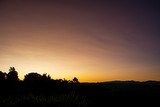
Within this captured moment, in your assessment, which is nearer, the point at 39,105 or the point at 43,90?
the point at 39,105

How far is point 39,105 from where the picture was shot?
55.9ft

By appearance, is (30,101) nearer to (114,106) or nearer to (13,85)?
(114,106)

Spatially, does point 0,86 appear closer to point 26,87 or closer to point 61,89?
point 26,87

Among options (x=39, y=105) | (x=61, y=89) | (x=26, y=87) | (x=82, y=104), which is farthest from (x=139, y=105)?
(x=26, y=87)

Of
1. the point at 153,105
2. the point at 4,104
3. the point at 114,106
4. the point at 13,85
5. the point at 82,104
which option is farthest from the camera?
the point at 13,85

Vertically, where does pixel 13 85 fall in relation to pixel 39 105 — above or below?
above

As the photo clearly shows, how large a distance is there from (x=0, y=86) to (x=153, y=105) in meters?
20.1

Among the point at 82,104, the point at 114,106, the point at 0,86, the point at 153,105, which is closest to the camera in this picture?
the point at 82,104

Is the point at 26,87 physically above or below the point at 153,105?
above

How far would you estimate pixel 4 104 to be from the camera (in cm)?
1672

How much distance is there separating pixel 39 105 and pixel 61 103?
1.73 m

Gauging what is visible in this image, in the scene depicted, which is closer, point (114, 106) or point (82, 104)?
point (82, 104)

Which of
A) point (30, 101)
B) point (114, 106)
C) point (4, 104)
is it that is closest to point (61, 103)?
point (30, 101)

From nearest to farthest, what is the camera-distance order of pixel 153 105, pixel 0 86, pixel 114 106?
1. pixel 114 106
2. pixel 153 105
3. pixel 0 86
